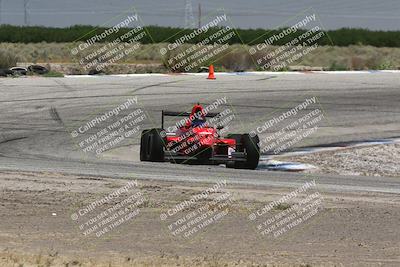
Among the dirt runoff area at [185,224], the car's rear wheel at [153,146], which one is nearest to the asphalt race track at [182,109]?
the car's rear wheel at [153,146]

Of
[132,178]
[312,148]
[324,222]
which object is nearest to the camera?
[324,222]

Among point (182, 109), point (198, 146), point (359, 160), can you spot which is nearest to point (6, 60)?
point (182, 109)

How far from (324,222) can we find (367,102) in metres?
17.7

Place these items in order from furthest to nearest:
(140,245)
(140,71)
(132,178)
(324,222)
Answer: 1. (140,71)
2. (132,178)
3. (324,222)
4. (140,245)

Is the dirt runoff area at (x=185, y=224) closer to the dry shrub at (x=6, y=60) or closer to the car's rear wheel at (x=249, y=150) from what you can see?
the car's rear wheel at (x=249, y=150)

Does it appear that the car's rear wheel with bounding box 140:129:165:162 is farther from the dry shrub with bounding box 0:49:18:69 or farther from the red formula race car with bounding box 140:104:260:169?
the dry shrub with bounding box 0:49:18:69

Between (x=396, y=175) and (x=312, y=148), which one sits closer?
(x=396, y=175)

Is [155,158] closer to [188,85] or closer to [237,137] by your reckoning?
[237,137]

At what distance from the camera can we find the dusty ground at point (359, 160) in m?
17.5

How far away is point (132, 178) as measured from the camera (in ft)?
44.4

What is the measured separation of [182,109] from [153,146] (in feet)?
28.4

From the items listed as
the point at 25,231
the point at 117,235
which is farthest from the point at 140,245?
the point at 25,231

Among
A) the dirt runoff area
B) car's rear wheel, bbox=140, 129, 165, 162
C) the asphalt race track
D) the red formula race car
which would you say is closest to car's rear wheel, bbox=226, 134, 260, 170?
the red formula race car

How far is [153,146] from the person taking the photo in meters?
16.4
